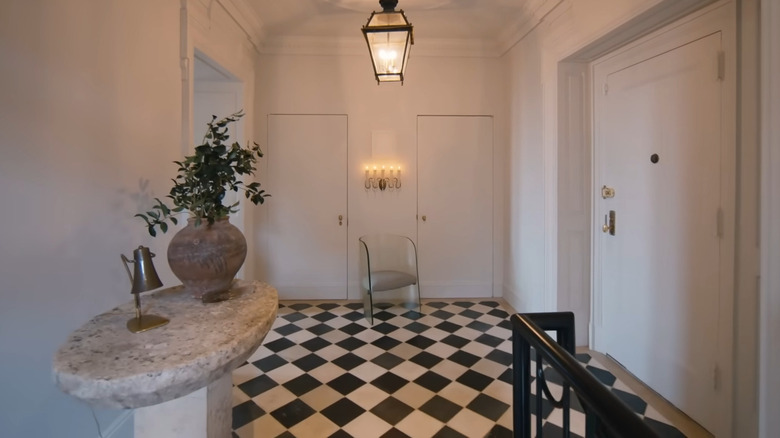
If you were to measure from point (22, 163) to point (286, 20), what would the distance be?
291 cm

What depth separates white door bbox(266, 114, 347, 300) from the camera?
3934 mm

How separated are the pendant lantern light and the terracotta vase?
70.0 inches

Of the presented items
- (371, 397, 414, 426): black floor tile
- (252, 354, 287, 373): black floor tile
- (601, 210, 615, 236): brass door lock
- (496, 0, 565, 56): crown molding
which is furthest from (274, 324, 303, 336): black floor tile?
(496, 0, 565, 56): crown molding

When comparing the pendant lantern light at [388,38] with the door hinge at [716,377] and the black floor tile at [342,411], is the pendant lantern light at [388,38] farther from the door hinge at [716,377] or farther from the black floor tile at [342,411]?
the door hinge at [716,377]

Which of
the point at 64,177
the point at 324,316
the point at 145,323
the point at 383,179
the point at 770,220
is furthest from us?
the point at 383,179

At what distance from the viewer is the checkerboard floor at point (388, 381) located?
190 centimetres

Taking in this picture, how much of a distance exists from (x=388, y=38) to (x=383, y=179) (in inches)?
70.6

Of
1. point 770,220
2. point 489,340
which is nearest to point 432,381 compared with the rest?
point 489,340

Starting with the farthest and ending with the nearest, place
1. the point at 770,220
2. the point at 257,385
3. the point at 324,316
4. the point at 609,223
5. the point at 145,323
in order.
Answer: the point at 324,316
the point at 609,223
the point at 257,385
the point at 770,220
the point at 145,323

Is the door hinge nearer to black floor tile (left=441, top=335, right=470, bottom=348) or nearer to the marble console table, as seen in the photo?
black floor tile (left=441, top=335, right=470, bottom=348)

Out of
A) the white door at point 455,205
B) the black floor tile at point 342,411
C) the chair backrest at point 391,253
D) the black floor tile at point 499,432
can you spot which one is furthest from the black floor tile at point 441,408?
the white door at point 455,205

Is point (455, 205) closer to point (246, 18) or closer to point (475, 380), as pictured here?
point (475, 380)

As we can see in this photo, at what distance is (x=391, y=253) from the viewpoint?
4.01m

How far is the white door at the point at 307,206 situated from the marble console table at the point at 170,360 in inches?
103
